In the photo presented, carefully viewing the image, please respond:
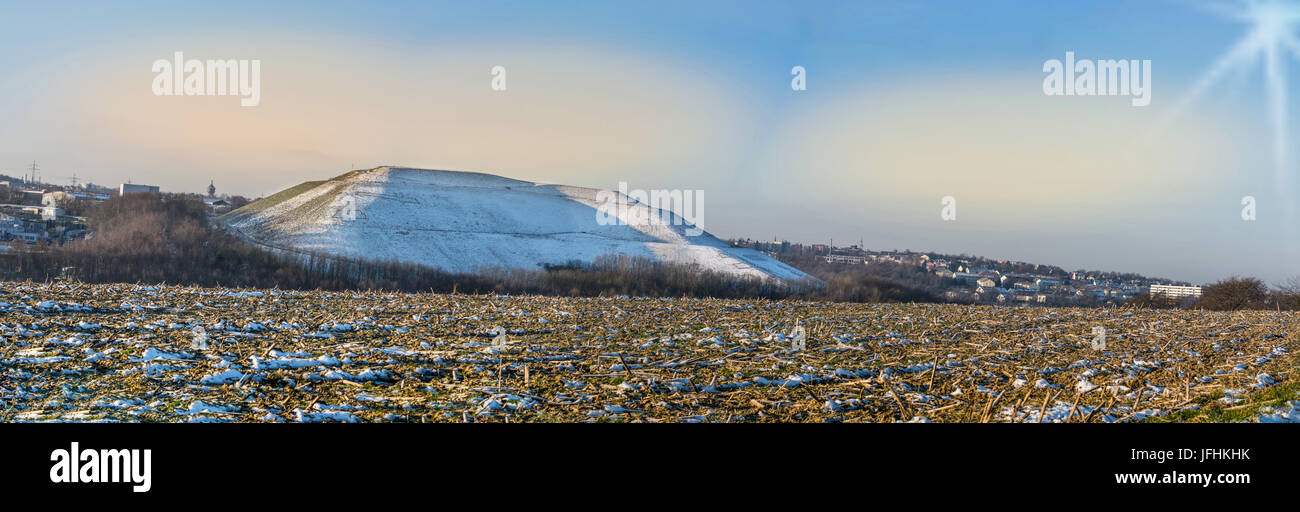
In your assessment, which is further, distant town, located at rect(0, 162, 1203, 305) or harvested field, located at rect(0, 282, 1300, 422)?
distant town, located at rect(0, 162, 1203, 305)

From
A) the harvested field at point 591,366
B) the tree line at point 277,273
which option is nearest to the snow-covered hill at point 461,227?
the tree line at point 277,273

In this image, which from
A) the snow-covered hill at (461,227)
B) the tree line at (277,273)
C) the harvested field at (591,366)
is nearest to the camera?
the harvested field at (591,366)

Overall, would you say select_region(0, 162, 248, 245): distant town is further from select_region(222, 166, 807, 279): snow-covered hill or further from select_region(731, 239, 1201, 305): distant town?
select_region(731, 239, 1201, 305): distant town

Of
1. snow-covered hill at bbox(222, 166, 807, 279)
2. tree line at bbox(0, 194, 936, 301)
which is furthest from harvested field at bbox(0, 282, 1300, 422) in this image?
snow-covered hill at bbox(222, 166, 807, 279)

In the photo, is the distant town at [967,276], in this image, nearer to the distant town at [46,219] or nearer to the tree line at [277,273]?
the tree line at [277,273]
